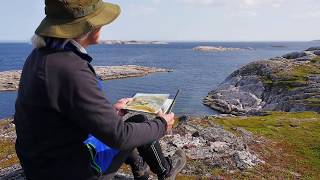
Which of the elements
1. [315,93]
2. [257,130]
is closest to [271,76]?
[315,93]

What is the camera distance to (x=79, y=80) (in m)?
5.34

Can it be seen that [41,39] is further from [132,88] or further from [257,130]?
[132,88]

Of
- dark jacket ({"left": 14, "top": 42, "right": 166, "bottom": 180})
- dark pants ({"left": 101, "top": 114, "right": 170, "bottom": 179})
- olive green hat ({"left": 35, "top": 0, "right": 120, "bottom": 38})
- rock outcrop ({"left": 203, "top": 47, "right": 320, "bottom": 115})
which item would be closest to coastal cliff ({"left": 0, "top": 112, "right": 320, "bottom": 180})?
dark pants ({"left": 101, "top": 114, "right": 170, "bottom": 179})

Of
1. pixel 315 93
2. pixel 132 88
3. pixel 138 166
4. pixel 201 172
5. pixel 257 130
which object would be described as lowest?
pixel 132 88

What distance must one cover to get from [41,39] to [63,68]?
0.58 m

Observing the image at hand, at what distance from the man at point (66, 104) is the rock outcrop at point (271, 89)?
5933 cm

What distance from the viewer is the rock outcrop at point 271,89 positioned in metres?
72.4

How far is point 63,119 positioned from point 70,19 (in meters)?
1.29

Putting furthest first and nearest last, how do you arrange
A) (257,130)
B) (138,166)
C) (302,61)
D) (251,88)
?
(302,61) → (251,88) → (257,130) → (138,166)

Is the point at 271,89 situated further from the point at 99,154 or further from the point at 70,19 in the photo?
the point at 70,19

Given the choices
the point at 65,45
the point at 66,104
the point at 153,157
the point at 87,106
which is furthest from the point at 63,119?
the point at 153,157

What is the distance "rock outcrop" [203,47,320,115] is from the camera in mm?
72438

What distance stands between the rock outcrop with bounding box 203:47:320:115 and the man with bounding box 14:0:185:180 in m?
59.3

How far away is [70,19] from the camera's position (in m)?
5.51
